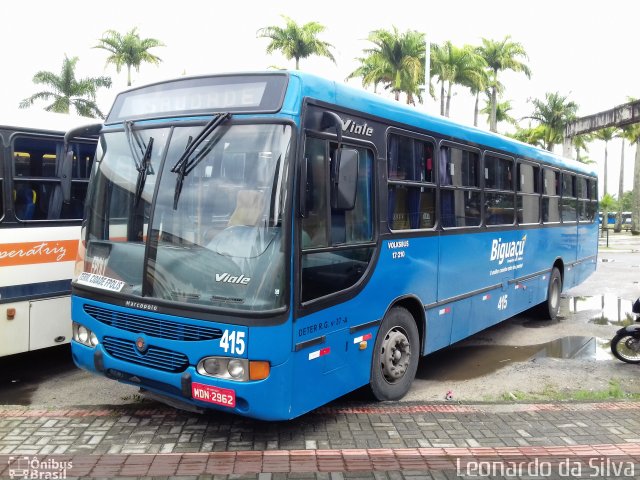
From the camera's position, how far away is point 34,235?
20.5ft

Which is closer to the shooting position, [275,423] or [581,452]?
[581,452]

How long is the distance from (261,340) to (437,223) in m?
3.05

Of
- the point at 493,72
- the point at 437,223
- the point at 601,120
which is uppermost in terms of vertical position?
the point at 493,72

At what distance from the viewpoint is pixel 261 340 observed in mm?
4078

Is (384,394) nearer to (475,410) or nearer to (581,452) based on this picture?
(475,410)

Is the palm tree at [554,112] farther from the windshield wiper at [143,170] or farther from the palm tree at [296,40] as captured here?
the windshield wiper at [143,170]

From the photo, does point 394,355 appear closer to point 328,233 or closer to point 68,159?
point 328,233

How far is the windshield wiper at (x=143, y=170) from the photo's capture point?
4.61m

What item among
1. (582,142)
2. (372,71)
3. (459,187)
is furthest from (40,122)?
(582,142)

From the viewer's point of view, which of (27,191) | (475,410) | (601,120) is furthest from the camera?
(601,120)

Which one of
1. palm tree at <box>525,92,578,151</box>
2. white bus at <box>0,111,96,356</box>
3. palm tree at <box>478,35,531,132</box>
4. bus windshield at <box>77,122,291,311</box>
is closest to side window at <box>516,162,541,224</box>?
bus windshield at <box>77,122,291,311</box>

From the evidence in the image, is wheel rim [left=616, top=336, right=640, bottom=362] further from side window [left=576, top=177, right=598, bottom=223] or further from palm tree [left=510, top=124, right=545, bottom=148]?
palm tree [left=510, top=124, right=545, bottom=148]

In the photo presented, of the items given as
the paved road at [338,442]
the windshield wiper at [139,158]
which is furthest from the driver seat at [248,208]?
the paved road at [338,442]

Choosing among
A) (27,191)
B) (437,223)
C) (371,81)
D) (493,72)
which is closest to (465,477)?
(437,223)
